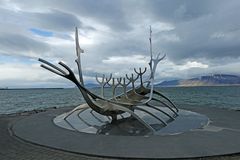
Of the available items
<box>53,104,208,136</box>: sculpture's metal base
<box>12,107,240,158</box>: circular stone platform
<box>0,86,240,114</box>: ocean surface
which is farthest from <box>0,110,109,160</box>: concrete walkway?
<box>0,86,240,114</box>: ocean surface

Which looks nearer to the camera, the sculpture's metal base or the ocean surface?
the sculpture's metal base

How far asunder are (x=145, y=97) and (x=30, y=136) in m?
6.68

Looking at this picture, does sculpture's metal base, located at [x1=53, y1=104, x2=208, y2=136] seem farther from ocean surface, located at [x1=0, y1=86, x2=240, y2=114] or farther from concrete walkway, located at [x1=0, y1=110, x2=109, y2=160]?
ocean surface, located at [x1=0, y1=86, x2=240, y2=114]

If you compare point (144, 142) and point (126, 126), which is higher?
point (126, 126)

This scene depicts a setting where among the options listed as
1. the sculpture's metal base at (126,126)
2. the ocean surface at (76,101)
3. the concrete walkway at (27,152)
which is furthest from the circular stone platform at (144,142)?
the ocean surface at (76,101)

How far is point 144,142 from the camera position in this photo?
9.36 metres

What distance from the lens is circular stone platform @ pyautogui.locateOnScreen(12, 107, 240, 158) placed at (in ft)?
26.6

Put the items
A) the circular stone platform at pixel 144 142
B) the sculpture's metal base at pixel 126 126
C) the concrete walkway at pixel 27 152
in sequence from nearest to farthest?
1. the concrete walkway at pixel 27 152
2. the circular stone platform at pixel 144 142
3. the sculpture's metal base at pixel 126 126

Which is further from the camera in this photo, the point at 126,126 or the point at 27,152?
the point at 126,126

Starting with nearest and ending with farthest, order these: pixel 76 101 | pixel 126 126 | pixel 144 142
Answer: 1. pixel 144 142
2. pixel 126 126
3. pixel 76 101

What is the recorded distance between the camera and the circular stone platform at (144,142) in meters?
8.12

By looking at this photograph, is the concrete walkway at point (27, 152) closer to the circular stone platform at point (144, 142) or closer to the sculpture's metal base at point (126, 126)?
the circular stone platform at point (144, 142)

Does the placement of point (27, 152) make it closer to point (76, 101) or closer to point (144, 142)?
point (144, 142)

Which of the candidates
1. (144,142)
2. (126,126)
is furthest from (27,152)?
(126,126)
